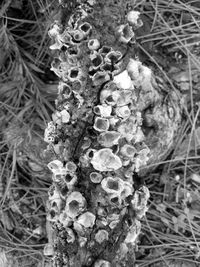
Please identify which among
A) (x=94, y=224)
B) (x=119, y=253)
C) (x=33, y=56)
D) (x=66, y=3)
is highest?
(x=66, y=3)

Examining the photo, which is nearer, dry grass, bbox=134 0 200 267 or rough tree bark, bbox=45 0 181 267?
rough tree bark, bbox=45 0 181 267

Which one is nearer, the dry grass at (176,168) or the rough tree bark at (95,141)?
the rough tree bark at (95,141)

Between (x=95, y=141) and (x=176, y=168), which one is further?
(x=176, y=168)

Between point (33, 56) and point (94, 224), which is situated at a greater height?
point (33, 56)

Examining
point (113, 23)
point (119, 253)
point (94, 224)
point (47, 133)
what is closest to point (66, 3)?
point (113, 23)

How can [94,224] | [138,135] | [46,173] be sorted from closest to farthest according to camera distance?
[94,224] < [138,135] < [46,173]

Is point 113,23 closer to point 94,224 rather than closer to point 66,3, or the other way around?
point 66,3

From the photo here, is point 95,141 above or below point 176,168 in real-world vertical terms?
above

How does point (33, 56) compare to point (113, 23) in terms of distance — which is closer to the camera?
point (113, 23)
